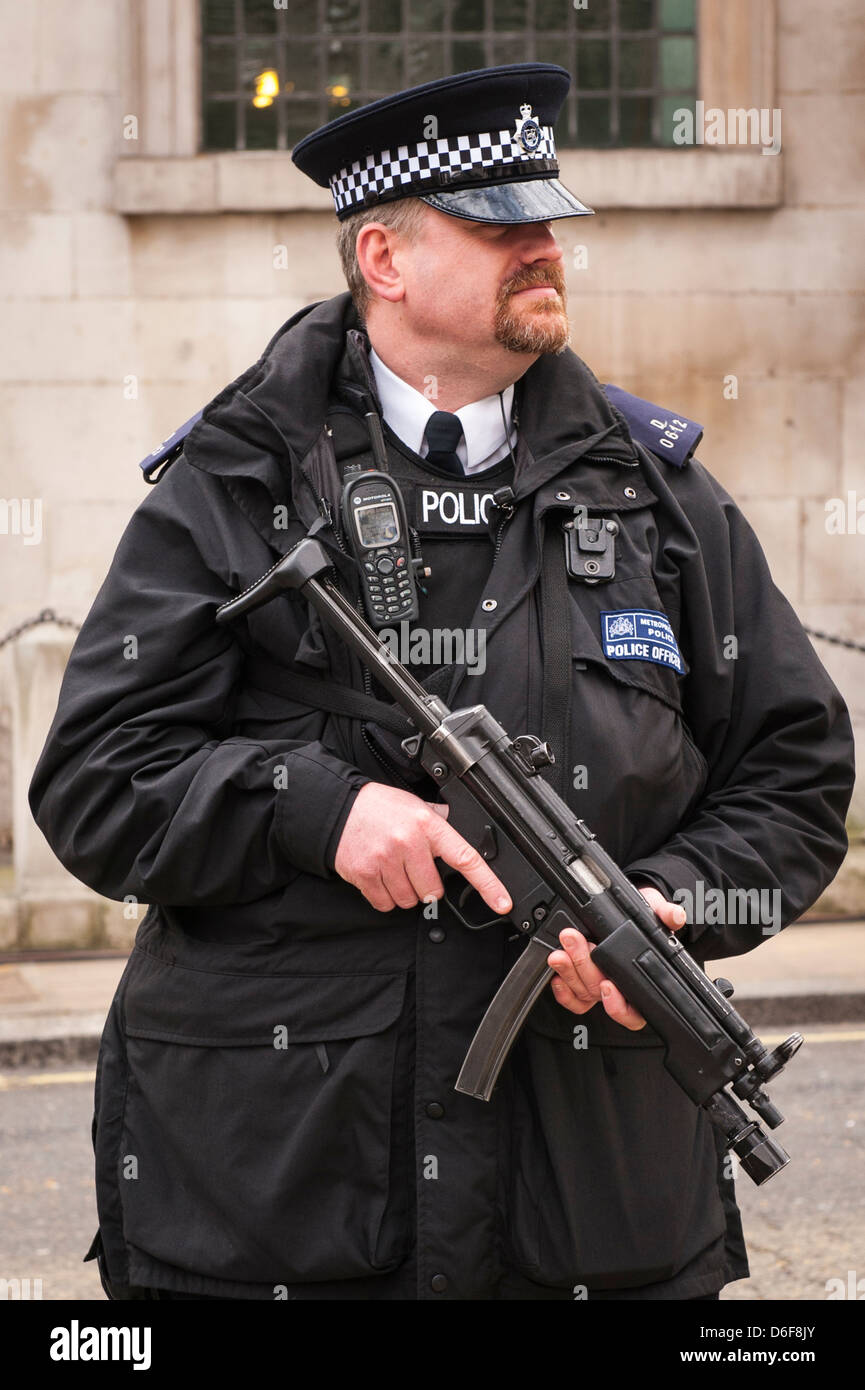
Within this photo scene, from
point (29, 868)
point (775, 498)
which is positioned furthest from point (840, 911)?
point (29, 868)

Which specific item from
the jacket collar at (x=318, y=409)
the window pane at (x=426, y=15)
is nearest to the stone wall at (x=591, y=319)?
the window pane at (x=426, y=15)

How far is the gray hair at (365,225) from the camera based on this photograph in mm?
2691

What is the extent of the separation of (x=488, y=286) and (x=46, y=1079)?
4786 millimetres

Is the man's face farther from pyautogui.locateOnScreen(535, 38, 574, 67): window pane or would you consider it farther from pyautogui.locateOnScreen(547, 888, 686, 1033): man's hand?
pyautogui.locateOnScreen(535, 38, 574, 67): window pane

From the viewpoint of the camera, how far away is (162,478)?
266 centimetres

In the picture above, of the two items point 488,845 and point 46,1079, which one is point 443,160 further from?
point 46,1079

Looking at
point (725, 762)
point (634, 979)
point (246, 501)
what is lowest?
point (634, 979)

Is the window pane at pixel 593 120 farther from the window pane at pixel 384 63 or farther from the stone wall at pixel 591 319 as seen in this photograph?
the window pane at pixel 384 63

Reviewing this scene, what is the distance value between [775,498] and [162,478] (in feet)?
24.1

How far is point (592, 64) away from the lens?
9719 millimetres

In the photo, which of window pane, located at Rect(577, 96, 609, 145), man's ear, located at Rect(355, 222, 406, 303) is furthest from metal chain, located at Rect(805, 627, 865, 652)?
man's ear, located at Rect(355, 222, 406, 303)

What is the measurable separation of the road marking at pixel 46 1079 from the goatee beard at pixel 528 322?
460 centimetres

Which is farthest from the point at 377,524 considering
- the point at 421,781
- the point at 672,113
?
the point at 672,113

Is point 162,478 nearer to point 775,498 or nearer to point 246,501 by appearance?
point 246,501
